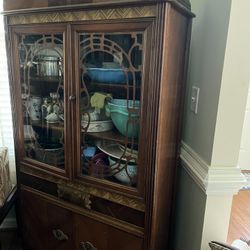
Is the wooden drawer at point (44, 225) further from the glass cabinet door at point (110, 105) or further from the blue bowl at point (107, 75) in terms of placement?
the blue bowl at point (107, 75)

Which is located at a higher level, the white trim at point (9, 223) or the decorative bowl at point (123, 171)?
the decorative bowl at point (123, 171)

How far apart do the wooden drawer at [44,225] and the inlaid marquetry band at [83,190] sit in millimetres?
138

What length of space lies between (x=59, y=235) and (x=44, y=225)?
0.13 meters

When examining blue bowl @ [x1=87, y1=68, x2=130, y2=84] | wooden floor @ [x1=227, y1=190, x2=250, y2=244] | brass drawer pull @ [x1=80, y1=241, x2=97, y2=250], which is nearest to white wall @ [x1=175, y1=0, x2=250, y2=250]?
wooden floor @ [x1=227, y1=190, x2=250, y2=244]

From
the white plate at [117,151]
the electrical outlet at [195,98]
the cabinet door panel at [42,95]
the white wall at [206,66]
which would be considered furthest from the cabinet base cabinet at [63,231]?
the electrical outlet at [195,98]

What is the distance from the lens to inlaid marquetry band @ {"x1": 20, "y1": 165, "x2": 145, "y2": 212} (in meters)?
1.16

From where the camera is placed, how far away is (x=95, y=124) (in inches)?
49.3

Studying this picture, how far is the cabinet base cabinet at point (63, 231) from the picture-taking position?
1.25 m

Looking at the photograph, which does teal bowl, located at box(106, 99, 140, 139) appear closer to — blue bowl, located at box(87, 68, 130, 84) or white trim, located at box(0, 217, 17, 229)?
blue bowl, located at box(87, 68, 130, 84)

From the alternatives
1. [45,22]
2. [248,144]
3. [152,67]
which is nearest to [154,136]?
[152,67]

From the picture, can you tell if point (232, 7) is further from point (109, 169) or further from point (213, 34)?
point (109, 169)

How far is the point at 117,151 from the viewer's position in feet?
4.05

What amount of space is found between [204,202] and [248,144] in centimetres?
132

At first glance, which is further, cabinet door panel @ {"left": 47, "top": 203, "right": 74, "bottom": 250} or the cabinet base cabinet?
cabinet door panel @ {"left": 47, "top": 203, "right": 74, "bottom": 250}
